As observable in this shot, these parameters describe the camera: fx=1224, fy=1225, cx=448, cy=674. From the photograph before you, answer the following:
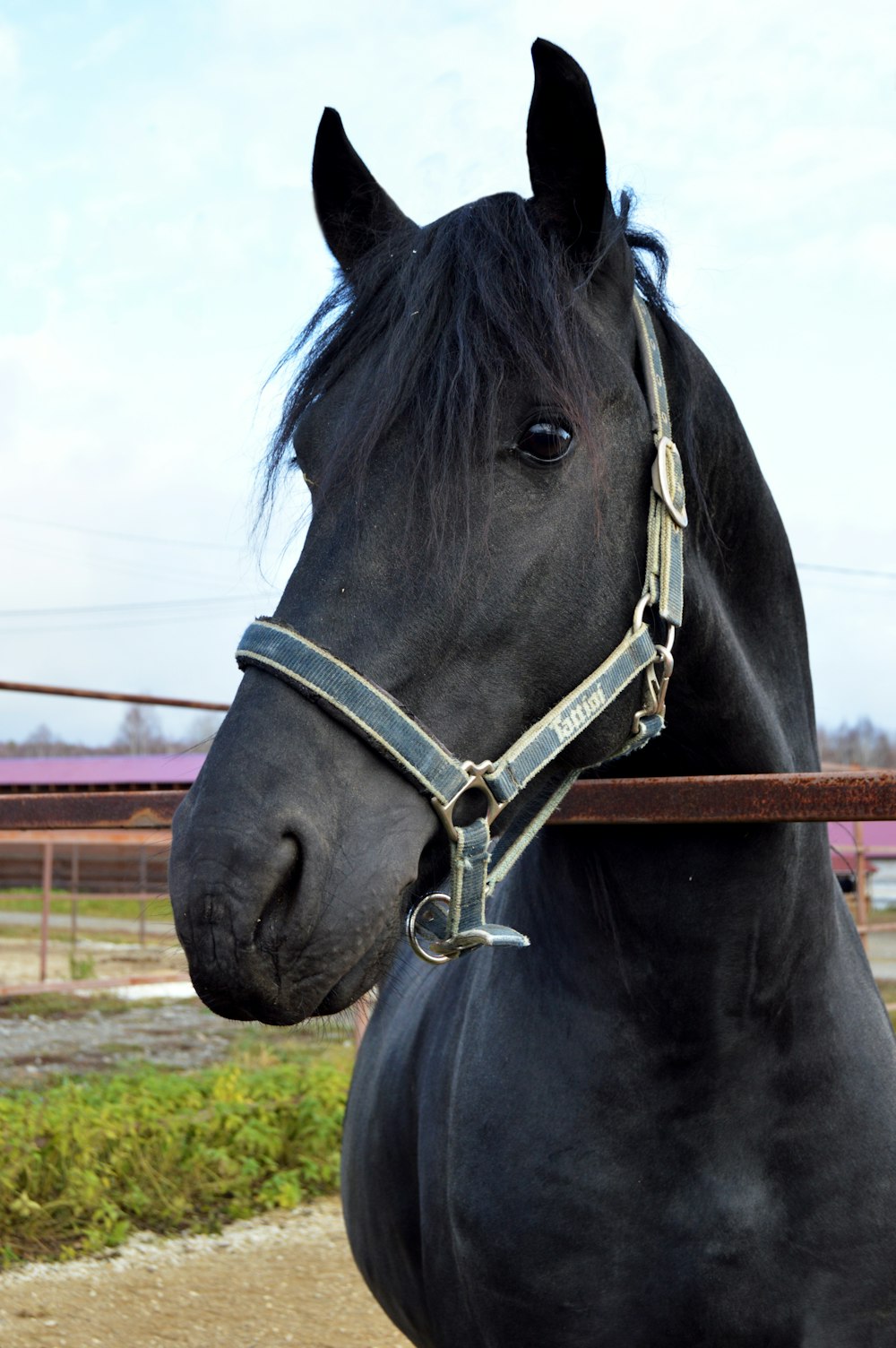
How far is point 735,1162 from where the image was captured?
187cm

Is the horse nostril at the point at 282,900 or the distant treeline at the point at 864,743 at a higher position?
the horse nostril at the point at 282,900

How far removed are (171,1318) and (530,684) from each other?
3.42 m

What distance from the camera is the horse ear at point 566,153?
168 cm

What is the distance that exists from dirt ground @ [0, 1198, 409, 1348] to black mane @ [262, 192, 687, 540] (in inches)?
131

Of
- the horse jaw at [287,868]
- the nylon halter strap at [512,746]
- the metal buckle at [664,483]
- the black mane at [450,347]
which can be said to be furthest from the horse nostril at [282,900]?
the metal buckle at [664,483]

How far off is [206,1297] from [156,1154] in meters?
1.02

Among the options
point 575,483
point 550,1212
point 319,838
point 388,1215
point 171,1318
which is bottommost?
point 171,1318

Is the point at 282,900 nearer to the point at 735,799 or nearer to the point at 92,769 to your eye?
the point at 735,799

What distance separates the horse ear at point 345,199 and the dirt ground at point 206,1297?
336cm

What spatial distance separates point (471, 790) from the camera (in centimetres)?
155

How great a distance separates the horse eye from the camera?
1632mm

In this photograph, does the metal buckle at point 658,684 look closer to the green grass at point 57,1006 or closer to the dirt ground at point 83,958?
the green grass at point 57,1006

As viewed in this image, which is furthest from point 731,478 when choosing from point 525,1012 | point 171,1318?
point 171,1318

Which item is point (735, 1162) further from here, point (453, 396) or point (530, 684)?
point (453, 396)
